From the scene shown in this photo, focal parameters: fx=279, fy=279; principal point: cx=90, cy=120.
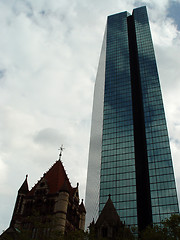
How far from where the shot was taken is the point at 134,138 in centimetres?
9744

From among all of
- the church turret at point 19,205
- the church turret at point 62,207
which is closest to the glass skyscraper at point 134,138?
the church turret at point 19,205

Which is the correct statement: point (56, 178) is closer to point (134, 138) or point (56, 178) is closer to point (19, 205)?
point (19, 205)

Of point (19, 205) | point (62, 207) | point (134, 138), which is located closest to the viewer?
point (62, 207)

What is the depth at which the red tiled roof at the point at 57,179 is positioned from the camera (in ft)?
175

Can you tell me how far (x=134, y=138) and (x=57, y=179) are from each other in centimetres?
4718

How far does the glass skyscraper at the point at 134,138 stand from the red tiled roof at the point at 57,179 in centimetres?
3146

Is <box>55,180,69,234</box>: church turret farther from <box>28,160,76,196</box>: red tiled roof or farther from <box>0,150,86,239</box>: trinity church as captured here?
<box>28,160,76,196</box>: red tiled roof

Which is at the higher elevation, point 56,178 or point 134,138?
point 134,138

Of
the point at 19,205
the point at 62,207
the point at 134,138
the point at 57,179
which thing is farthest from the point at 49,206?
the point at 134,138

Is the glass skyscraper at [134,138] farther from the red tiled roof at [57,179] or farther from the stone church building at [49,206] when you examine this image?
the stone church building at [49,206]

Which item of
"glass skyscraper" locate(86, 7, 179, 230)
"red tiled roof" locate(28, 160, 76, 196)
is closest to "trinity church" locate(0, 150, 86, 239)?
"red tiled roof" locate(28, 160, 76, 196)

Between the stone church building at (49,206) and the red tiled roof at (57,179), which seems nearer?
the stone church building at (49,206)

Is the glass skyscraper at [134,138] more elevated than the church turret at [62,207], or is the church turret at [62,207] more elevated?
the glass skyscraper at [134,138]

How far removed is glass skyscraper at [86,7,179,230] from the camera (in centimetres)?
8425
